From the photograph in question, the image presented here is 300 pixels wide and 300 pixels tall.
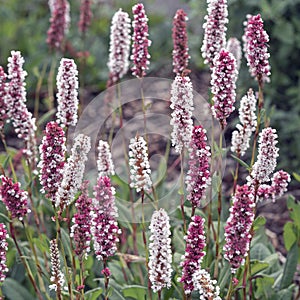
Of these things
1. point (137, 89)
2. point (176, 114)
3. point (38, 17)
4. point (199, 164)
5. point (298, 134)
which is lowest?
point (199, 164)

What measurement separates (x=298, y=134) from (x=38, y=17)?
383 centimetres

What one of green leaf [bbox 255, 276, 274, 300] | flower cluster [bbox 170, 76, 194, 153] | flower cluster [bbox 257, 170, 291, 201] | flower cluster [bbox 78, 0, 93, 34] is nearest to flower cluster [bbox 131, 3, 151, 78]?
flower cluster [bbox 170, 76, 194, 153]

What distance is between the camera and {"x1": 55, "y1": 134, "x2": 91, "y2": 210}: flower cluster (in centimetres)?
207

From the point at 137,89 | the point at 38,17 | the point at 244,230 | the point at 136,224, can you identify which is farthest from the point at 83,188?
the point at 38,17

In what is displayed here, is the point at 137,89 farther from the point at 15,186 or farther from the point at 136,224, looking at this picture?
the point at 15,186

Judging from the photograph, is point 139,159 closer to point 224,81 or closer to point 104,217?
point 104,217

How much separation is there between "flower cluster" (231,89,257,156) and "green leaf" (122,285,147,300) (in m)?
0.77

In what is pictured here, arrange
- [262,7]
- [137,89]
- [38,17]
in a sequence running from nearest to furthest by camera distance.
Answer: [262,7] → [137,89] → [38,17]

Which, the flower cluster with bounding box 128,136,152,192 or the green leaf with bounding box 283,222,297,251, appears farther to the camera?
the green leaf with bounding box 283,222,297,251

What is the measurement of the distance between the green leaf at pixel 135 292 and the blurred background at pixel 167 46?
144 centimetres

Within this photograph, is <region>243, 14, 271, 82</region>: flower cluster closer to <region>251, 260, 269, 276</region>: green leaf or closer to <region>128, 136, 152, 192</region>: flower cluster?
<region>128, 136, 152, 192</region>: flower cluster

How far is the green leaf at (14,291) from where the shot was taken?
10.4 ft

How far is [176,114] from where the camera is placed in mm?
2121

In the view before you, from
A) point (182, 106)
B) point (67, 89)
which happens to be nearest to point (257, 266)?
point (182, 106)
